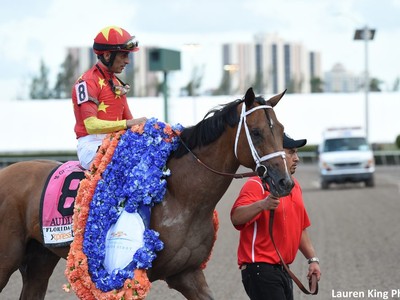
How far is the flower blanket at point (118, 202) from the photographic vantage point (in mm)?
6074

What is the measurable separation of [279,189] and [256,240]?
0.55m

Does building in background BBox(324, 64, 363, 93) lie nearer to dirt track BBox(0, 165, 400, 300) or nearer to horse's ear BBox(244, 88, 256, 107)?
dirt track BBox(0, 165, 400, 300)

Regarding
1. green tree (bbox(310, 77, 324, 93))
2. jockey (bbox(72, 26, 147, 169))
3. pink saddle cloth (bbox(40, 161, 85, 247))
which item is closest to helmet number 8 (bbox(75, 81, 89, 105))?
jockey (bbox(72, 26, 147, 169))

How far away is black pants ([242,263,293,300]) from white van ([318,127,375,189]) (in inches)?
889

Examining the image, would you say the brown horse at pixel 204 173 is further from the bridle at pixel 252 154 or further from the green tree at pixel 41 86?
the green tree at pixel 41 86

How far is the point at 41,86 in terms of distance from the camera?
67.5 meters

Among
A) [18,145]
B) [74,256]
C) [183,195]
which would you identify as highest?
[183,195]

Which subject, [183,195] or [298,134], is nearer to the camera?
[183,195]

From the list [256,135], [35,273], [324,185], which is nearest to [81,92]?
[256,135]

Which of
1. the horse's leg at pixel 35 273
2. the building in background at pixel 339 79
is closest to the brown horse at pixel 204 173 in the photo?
the horse's leg at pixel 35 273

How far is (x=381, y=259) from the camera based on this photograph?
479 inches

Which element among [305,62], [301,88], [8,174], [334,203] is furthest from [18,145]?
[305,62]

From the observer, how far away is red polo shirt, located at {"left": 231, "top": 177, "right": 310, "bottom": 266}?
6004 millimetres

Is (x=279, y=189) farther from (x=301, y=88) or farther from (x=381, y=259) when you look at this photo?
(x=301, y=88)
